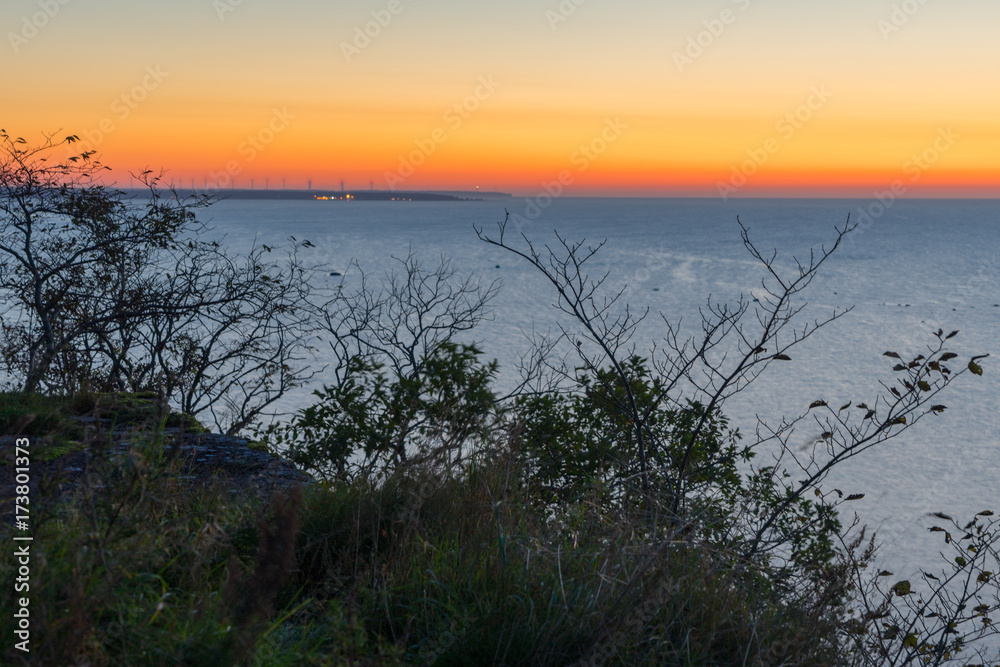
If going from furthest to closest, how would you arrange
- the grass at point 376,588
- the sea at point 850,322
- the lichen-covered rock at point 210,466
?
1. the sea at point 850,322
2. the lichen-covered rock at point 210,466
3. the grass at point 376,588

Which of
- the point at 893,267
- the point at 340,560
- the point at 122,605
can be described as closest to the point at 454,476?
the point at 340,560

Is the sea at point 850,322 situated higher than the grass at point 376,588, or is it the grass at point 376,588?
the sea at point 850,322

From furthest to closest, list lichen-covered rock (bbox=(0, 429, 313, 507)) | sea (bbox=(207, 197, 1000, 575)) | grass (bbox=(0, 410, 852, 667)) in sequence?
sea (bbox=(207, 197, 1000, 575))
lichen-covered rock (bbox=(0, 429, 313, 507))
grass (bbox=(0, 410, 852, 667))

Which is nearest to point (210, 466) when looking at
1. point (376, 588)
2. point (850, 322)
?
point (376, 588)

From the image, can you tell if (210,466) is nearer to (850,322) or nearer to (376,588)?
(376,588)

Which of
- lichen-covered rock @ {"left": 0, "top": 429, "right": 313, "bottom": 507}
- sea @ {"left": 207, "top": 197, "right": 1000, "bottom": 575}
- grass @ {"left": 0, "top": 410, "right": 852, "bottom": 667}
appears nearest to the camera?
grass @ {"left": 0, "top": 410, "right": 852, "bottom": 667}

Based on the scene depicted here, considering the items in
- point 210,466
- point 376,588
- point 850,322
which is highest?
point 850,322

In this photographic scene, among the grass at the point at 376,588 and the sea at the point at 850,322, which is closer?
the grass at the point at 376,588

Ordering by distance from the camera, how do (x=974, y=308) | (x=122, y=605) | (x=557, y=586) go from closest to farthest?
(x=122, y=605), (x=557, y=586), (x=974, y=308)

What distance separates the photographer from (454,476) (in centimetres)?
468

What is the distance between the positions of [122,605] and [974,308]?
66.1 m

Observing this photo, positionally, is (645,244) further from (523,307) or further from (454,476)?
(454,476)

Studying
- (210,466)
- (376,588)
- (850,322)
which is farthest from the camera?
(850,322)

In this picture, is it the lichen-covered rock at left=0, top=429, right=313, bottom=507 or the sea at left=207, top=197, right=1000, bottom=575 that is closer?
the lichen-covered rock at left=0, top=429, right=313, bottom=507
